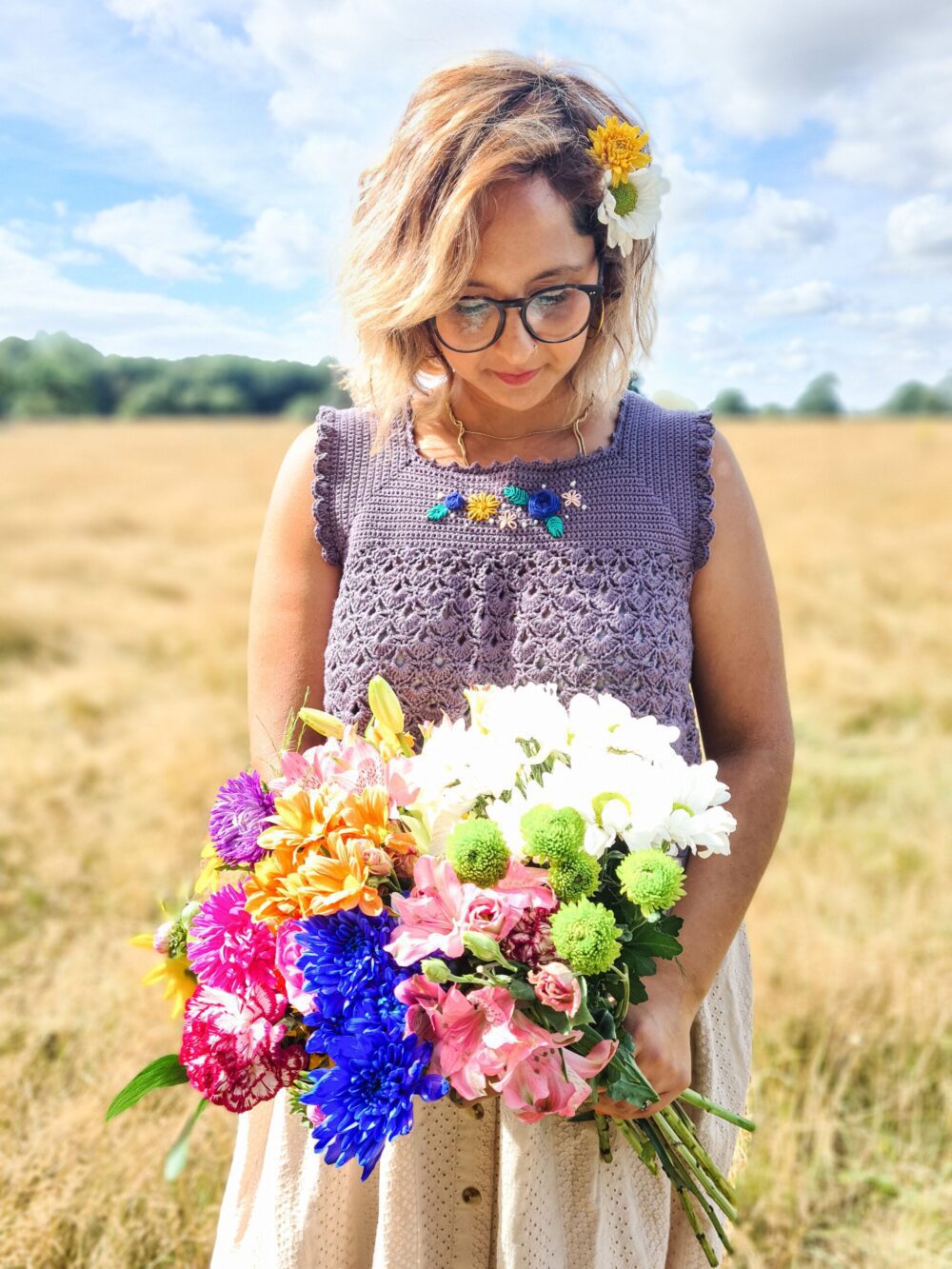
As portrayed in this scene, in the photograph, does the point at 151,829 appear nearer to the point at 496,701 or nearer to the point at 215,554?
the point at 496,701

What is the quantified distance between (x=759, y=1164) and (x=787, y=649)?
633 cm

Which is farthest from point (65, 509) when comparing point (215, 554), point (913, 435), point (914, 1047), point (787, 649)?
point (914, 1047)

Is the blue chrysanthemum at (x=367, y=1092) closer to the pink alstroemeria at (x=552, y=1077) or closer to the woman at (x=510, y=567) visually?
the pink alstroemeria at (x=552, y=1077)

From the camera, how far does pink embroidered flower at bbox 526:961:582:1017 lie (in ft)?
3.78

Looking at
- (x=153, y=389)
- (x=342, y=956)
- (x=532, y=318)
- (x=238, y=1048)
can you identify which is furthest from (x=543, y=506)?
(x=153, y=389)

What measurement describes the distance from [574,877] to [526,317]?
84 cm

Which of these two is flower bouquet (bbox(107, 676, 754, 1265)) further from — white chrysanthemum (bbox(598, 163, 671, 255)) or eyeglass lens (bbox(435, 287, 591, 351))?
white chrysanthemum (bbox(598, 163, 671, 255))

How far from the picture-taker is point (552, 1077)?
123 centimetres

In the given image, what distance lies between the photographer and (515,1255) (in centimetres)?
154

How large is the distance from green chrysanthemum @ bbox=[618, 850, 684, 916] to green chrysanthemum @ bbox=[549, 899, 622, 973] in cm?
4

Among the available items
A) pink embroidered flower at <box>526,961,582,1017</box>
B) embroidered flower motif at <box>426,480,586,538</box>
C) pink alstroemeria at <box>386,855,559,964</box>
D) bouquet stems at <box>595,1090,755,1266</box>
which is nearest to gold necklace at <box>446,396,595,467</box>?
embroidered flower motif at <box>426,480,586,538</box>

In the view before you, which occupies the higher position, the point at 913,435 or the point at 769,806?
the point at 913,435

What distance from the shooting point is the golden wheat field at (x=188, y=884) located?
2.65 meters

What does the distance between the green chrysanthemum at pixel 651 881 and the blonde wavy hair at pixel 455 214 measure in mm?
863
